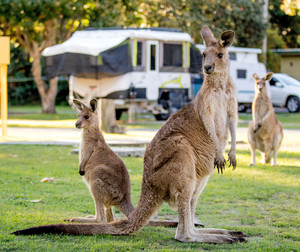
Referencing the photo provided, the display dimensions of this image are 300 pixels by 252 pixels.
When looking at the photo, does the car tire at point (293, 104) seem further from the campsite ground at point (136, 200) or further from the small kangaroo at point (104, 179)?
the small kangaroo at point (104, 179)

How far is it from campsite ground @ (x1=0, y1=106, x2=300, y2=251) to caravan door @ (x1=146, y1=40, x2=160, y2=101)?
7.88 m

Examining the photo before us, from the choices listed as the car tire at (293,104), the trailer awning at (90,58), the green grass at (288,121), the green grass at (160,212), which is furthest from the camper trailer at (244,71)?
the green grass at (160,212)

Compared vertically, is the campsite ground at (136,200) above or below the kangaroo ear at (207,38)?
below

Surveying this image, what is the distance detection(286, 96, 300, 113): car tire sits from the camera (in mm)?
22353

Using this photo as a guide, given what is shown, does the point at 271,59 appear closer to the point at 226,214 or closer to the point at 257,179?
the point at 257,179

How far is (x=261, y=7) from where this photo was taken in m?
27.8

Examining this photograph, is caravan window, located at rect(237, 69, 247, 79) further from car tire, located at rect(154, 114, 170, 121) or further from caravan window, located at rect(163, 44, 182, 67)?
car tire, located at rect(154, 114, 170, 121)

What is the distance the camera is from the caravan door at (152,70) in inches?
660

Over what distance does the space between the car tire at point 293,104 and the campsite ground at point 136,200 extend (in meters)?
13.7

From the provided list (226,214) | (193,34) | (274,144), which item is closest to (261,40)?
(193,34)

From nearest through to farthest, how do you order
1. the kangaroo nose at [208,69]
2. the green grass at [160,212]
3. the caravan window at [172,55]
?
the green grass at [160,212]
the kangaroo nose at [208,69]
the caravan window at [172,55]

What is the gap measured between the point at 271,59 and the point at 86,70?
15.7m

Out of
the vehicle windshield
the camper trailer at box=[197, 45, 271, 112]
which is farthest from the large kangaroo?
the camper trailer at box=[197, 45, 271, 112]

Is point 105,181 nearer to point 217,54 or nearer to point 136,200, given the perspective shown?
point 136,200
